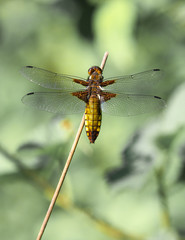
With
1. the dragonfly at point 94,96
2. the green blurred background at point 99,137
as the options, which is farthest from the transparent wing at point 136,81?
the green blurred background at point 99,137

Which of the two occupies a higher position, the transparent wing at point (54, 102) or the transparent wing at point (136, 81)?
the transparent wing at point (136, 81)

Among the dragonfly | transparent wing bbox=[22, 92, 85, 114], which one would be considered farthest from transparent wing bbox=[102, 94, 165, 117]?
transparent wing bbox=[22, 92, 85, 114]

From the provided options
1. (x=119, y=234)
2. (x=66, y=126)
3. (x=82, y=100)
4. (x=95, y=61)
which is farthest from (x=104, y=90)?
(x=95, y=61)

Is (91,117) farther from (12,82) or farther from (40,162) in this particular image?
(12,82)

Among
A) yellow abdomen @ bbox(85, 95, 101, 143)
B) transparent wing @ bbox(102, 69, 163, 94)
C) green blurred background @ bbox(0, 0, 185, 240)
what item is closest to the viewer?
yellow abdomen @ bbox(85, 95, 101, 143)

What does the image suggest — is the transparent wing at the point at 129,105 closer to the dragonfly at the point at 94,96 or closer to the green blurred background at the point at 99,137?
the dragonfly at the point at 94,96

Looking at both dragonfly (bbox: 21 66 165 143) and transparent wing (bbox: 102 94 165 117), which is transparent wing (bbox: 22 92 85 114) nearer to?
dragonfly (bbox: 21 66 165 143)

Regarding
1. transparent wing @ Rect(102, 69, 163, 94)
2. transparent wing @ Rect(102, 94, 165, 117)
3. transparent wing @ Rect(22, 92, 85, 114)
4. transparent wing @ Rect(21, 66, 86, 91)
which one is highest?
transparent wing @ Rect(102, 69, 163, 94)

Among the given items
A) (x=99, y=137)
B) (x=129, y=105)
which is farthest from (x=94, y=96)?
(x=99, y=137)
